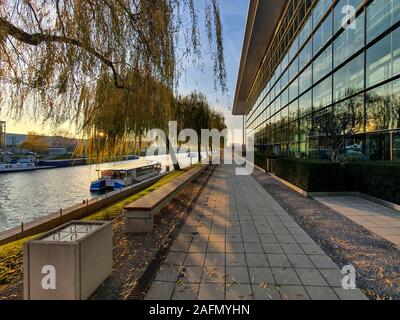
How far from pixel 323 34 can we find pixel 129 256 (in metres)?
14.3

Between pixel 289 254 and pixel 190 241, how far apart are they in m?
1.80

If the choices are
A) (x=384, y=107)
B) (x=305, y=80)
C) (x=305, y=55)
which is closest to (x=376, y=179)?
(x=384, y=107)

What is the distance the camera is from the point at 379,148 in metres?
9.09

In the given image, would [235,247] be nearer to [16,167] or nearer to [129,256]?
[129,256]

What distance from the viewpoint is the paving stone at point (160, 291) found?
2967 mm

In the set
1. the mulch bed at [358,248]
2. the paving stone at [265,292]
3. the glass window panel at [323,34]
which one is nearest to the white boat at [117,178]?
the glass window panel at [323,34]

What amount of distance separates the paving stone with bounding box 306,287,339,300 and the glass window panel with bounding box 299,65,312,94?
46.1 feet

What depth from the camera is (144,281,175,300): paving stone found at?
2.97m

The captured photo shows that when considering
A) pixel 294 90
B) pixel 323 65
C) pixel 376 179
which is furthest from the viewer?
pixel 294 90

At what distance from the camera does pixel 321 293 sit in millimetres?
3049

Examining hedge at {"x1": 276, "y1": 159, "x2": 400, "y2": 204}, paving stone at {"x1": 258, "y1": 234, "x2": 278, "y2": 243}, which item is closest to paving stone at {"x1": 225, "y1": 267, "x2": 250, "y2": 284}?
paving stone at {"x1": 258, "y1": 234, "x2": 278, "y2": 243}

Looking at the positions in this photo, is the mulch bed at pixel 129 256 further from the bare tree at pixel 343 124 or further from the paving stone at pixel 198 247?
the bare tree at pixel 343 124
